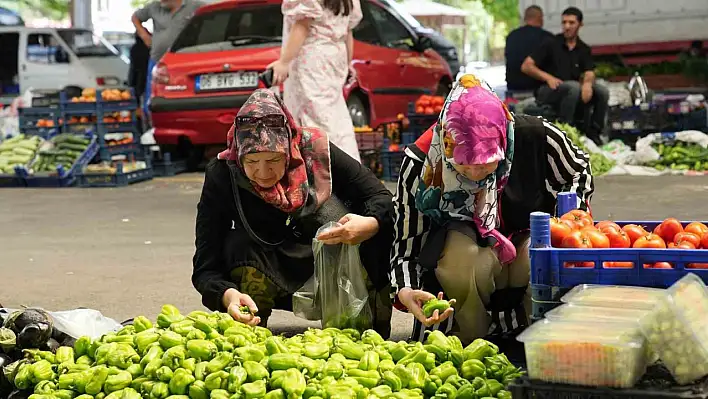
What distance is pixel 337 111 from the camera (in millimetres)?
8961

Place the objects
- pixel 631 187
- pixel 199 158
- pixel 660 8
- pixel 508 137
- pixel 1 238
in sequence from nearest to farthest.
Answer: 1. pixel 508 137
2. pixel 1 238
3. pixel 631 187
4. pixel 199 158
5. pixel 660 8

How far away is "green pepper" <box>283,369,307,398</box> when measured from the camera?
A: 3252 mm

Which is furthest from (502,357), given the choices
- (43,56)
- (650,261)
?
(43,56)

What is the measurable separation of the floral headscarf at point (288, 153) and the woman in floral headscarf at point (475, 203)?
0.43m

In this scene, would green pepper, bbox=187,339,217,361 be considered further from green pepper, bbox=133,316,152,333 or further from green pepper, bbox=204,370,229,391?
green pepper, bbox=133,316,152,333

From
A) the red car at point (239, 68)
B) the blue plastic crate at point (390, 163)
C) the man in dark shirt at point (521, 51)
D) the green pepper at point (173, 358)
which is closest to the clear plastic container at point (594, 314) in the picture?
the green pepper at point (173, 358)

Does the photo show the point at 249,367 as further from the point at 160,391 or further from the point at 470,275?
the point at 470,275

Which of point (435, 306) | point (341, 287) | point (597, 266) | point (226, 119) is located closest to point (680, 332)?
point (597, 266)

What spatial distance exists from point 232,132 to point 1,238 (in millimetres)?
4768

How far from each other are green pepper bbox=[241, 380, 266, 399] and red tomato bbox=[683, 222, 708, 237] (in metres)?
1.48

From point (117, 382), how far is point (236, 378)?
1.31 feet

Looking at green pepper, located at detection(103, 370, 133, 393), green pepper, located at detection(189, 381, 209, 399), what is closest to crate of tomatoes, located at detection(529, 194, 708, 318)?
green pepper, located at detection(189, 381, 209, 399)

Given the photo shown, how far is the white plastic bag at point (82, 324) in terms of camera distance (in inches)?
167

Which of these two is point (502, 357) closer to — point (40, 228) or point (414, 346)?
point (414, 346)
